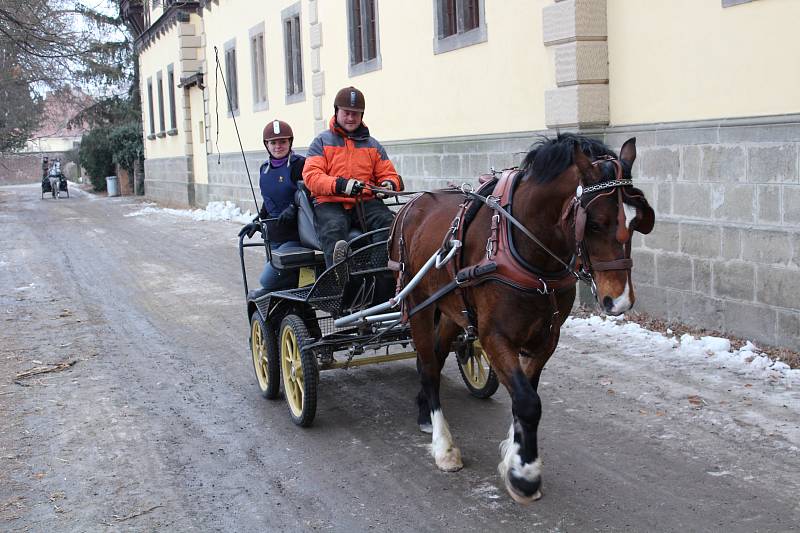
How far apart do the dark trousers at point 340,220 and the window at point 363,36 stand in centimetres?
927

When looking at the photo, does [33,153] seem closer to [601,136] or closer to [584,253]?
[601,136]

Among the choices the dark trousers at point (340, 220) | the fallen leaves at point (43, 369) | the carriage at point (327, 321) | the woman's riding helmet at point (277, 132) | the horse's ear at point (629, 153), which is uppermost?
the woman's riding helmet at point (277, 132)

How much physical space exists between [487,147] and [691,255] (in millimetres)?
3831

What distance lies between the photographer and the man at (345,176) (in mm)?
6344

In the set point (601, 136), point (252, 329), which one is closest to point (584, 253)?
point (252, 329)

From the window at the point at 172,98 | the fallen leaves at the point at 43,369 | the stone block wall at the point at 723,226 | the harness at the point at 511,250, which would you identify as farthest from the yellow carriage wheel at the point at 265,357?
the window at the point at 172,98

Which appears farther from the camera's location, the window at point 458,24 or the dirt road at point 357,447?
the window at point 458,24

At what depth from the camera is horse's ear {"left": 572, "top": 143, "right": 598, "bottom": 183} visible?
4230 millimetres

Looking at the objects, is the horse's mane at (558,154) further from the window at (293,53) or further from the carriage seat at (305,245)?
the window at (293,53)

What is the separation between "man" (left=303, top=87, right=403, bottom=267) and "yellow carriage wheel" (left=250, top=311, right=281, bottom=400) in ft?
2.76

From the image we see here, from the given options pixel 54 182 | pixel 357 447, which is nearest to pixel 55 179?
pixel 54 182

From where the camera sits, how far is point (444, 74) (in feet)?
43.4

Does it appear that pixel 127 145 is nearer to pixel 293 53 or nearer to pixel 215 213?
pixel 215 213

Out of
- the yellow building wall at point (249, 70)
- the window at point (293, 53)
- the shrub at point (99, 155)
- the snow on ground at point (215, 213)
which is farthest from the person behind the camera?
the shrub at point (99, 155)
